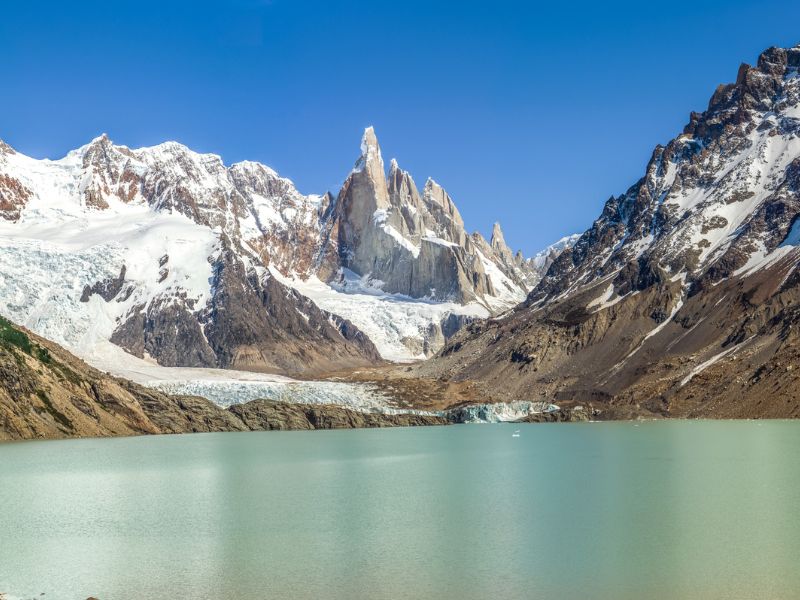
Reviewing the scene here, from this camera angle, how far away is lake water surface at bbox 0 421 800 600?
30.7 metres

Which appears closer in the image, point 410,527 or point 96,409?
point 410,527

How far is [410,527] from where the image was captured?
41906 millimetres

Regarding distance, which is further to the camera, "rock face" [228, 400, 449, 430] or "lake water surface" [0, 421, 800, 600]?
"rock face" [228, 400, 449, 430]

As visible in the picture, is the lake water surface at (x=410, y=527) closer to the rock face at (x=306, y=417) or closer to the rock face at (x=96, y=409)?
the rock face at (x=96, y=409)

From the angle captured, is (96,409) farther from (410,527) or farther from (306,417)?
(410,527)

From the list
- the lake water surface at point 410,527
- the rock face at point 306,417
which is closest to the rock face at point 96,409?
the rock face at point 306,417

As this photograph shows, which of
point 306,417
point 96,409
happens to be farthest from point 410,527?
point 306,417

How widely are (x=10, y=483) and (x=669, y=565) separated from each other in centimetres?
4562

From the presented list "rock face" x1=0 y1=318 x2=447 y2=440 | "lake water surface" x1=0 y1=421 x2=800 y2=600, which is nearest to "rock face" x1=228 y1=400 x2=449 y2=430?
"rock face" x1=0 y1=318 x2=447 y2=440

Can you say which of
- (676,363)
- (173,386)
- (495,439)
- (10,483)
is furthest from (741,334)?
(10,483)

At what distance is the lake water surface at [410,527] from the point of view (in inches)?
1210

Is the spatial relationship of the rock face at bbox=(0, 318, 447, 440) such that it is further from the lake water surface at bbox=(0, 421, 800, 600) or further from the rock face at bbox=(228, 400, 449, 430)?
the lake water surface at bbox=(0, 421, 800, 600)

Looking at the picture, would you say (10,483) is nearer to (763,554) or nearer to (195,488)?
(195,488)

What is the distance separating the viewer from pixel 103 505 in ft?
170
